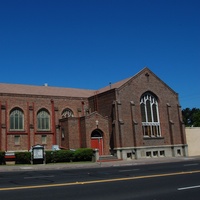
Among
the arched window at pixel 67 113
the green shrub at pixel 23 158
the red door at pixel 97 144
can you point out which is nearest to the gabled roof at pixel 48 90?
the arched window at pixel 67 113

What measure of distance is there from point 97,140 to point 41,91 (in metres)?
10.3

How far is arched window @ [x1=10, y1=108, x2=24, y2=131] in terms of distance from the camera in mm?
34531

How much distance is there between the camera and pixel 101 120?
35.7 metres

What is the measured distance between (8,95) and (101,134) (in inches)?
474

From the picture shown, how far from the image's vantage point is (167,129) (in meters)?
40.0

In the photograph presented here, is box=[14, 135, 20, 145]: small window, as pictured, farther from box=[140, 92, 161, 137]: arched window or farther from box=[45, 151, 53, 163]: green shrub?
box=[140, 92, 161, 137]: arched window

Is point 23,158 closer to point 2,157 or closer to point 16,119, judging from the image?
point 2,157

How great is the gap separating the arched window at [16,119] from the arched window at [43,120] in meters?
2.09

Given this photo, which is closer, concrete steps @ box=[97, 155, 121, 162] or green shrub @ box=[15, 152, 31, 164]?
green shrub @ box=[15, 152, 31, 164]

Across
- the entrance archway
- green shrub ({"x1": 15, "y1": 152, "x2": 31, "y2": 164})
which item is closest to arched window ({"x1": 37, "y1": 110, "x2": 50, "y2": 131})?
the entrance archway

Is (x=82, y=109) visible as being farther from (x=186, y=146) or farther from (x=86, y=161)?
(x=186, y=146)

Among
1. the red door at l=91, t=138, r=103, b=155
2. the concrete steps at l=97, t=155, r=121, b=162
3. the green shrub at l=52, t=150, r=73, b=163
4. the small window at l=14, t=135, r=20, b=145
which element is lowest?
the concrete steps at l=97, t=155, r=121, b=162

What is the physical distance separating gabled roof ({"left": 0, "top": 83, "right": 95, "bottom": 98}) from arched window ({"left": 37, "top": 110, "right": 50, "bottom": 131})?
249 centimetres

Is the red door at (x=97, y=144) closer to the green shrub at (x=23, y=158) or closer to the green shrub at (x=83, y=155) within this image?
the green shrub at (x=83, y=155)
